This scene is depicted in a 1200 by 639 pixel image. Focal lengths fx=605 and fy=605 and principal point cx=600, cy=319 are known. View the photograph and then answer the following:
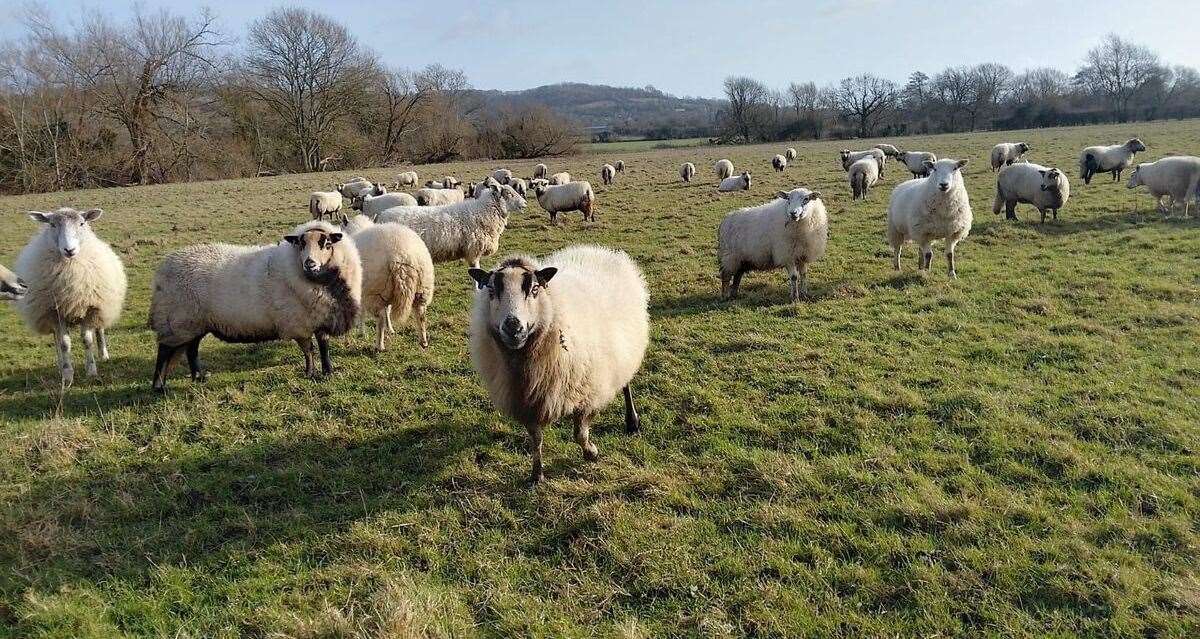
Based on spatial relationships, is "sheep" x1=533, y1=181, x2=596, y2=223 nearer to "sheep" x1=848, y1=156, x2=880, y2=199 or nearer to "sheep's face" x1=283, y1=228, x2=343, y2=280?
"sheep" x1=848, y1=156, x2=880, y2=199

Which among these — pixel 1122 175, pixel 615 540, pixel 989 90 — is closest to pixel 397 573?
pixel 615 540

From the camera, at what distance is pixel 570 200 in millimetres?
19078

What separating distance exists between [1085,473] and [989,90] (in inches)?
3636

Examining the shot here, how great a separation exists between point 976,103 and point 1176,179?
243 ft

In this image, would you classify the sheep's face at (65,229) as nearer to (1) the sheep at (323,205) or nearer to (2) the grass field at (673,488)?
(2) the grass field at (673,488)

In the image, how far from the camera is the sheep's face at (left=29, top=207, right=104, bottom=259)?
6992 mm

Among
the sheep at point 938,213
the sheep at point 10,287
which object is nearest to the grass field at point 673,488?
the sheep at point 10,287

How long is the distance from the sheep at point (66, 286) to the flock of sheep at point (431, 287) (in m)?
0.02

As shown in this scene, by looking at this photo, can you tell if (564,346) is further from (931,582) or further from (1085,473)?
(1085,473)

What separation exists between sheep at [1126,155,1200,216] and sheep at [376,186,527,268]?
15.4 metres

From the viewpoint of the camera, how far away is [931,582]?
3.41m

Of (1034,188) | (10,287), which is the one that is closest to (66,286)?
(10,287)

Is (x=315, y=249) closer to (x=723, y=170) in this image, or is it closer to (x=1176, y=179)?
(x=1176, y=179)

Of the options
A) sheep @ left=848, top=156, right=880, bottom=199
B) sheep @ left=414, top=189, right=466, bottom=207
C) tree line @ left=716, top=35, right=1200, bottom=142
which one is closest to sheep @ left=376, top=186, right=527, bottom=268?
sheep @ left=414, top=189, right=466, bottom=207
